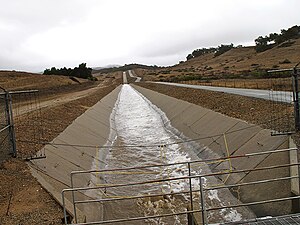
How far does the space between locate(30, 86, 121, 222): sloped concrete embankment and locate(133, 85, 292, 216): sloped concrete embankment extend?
5.94 m

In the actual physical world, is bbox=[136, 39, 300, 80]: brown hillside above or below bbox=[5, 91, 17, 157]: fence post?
above

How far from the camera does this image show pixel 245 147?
1698cm

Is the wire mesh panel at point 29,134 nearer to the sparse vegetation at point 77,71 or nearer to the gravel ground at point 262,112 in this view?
the gravel ground at point 262,112

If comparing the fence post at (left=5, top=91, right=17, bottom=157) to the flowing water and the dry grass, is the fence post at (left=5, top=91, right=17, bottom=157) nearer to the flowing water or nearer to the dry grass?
the flowing water

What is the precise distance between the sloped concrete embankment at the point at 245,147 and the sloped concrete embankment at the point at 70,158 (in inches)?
234

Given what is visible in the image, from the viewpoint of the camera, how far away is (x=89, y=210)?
12.3 metres

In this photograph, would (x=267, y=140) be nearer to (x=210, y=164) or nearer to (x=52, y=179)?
(x=210, y=164)

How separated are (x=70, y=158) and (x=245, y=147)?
8.74m

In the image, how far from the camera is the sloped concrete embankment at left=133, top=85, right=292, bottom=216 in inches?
462

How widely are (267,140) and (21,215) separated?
34.7 feet

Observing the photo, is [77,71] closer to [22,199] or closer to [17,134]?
[17,134]

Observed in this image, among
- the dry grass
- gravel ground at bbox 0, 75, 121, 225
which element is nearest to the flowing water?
gravel ground at bbox 0, 75, 121, 225

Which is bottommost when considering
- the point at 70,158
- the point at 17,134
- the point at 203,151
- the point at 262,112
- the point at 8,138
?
the point at 203,151

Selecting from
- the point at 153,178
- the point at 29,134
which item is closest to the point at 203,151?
the point at 153,178
